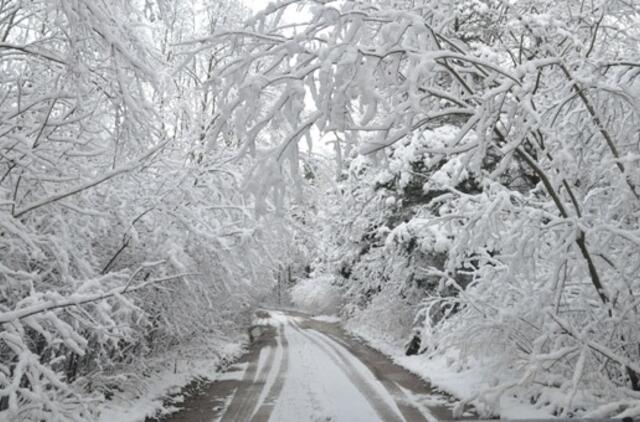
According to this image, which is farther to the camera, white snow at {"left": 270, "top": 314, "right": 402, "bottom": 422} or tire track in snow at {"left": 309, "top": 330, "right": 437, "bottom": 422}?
white snow at {"left": 270, "top": 314, "right": 402, "bottom": 422}

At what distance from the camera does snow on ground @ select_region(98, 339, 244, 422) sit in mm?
9141

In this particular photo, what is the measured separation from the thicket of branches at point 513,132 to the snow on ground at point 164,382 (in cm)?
570

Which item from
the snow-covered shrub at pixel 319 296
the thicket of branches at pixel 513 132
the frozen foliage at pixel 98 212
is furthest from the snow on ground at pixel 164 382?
the snow-covered shrub at pixel 319 296

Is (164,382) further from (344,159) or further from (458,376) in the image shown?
(344,159)

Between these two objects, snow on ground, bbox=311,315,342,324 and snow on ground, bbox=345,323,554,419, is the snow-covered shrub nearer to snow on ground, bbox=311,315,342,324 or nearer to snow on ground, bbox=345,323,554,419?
snow on ground, bbox=311,315,342,324

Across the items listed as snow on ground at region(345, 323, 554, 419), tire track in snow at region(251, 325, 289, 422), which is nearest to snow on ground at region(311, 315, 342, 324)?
snow on ground at region(345, 323, 554, 419)

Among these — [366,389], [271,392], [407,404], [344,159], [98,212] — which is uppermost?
[344,159]

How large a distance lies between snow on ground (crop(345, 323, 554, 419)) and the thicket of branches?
643mm

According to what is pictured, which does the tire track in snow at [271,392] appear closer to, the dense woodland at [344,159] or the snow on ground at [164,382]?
the snow on ground at [164,382]

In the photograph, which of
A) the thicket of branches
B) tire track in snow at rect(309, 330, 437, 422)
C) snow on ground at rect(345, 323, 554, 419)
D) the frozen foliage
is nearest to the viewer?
the thicket of branches

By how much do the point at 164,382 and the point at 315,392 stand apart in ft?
11.3

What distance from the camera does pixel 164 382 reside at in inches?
477

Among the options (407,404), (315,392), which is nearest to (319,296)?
(315,392)

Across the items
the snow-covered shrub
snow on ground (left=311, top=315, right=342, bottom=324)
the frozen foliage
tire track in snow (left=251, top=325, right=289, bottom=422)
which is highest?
the frozen foliage
